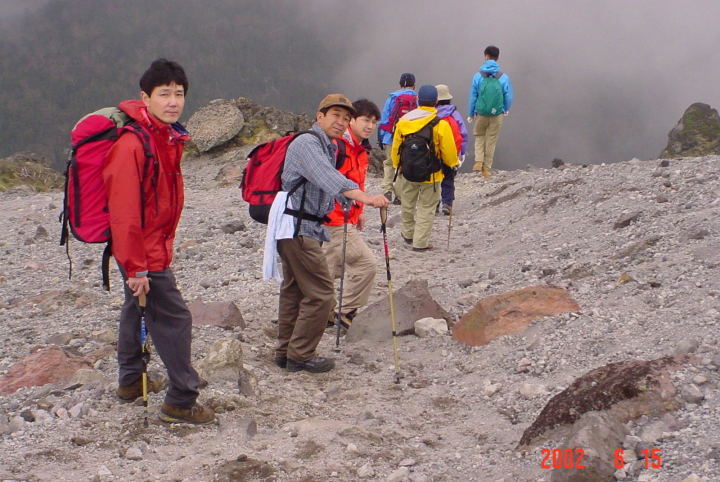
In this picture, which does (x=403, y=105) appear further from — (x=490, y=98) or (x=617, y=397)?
(x=617, y=397)

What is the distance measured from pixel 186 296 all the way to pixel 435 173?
15.1 feet

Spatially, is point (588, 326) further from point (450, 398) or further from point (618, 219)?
point (618, 219)

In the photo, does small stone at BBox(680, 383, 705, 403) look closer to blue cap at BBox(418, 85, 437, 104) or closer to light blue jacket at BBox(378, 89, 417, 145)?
blue cap at BBox(418, 85, 437, 104)

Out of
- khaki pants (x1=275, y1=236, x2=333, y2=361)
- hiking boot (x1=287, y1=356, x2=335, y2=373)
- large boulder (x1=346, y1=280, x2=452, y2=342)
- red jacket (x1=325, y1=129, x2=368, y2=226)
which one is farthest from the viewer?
large boulder (x1=346, y1=280, x2=452, y2=342)

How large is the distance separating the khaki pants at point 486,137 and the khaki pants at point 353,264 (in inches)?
408

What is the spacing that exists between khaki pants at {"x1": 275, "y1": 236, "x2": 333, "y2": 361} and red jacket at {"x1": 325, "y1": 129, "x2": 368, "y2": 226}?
1.11 m

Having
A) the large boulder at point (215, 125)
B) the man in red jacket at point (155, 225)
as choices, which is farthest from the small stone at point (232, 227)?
the large boulder at point (215, 125)

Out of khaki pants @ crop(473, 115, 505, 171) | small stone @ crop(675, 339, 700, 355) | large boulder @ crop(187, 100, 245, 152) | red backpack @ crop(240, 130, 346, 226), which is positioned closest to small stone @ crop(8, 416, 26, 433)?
red backpack @ crop(240, 130, 346, 226)

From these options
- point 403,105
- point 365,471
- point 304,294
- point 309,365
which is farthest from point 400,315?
point 403,105

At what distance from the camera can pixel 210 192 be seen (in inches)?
735

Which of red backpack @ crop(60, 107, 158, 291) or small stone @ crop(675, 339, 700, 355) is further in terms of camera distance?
small stone @ crop(675, 339, 700, 355)

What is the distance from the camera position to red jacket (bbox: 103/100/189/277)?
4.68 m

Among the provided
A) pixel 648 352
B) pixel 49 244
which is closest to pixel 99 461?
pixel 648 352

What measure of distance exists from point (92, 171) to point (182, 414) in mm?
2017
